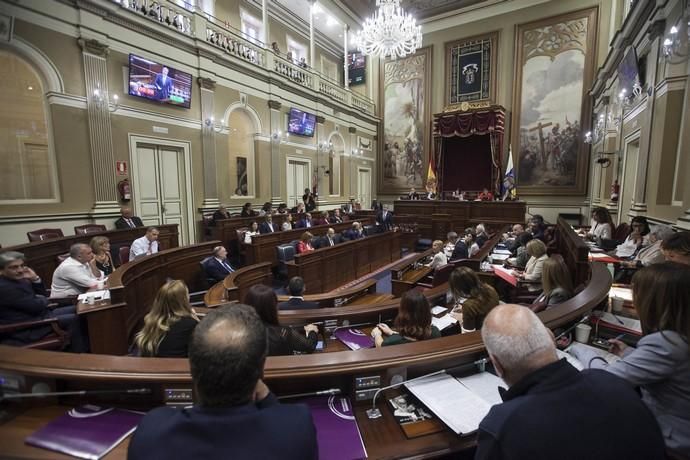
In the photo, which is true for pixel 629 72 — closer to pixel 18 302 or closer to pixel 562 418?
pixel 562 418

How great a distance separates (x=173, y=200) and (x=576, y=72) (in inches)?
548

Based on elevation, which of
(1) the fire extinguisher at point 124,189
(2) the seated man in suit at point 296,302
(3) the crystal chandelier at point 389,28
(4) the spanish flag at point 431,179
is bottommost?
(2) the seated man in suit at point 296,302

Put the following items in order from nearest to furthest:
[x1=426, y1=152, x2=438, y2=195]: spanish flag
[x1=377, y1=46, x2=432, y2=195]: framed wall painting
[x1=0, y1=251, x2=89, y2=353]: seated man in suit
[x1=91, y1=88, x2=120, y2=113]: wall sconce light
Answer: [x1=0, y1=251, x2=89, y2=353]: seated man in suit → [x1=91, y1=88, x2=120, y2=113]: wall sconce light → [x1=426, y1=152, x2=438, y2=195]: spanish flag → [x1=377, y1=46, x2=432, y2=195]: framed wall painting

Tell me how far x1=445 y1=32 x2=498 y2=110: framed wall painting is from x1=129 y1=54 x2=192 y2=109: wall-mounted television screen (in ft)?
32.0

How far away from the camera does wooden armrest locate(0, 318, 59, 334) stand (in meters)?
2.46

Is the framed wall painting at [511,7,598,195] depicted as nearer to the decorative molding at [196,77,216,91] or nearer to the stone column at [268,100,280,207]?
the stone column at [268,100,280,207]

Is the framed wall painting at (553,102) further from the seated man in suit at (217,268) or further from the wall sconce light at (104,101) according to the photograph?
the wall sconce light at (104,101)

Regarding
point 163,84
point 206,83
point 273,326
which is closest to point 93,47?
point 163,84

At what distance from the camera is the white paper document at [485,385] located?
1385 millimetres

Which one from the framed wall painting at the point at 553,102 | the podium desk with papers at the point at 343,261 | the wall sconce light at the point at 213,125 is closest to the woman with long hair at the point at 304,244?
the podium desk with papers at the point at 343,261

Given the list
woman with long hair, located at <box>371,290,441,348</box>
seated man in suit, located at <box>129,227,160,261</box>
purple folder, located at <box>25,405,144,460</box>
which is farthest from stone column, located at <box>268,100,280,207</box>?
purple folder, located at <box>25,405,144,460</box>

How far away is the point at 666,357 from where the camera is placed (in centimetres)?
123

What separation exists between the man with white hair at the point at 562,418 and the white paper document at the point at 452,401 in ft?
1.07

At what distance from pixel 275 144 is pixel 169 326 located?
932cm
